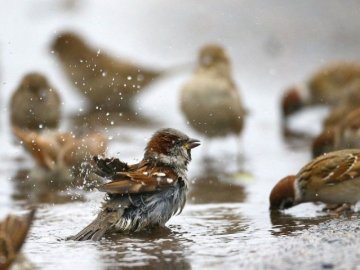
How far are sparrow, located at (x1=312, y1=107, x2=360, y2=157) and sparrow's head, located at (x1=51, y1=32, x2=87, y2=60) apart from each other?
6293 millimetres

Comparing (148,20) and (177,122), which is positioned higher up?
(148,20)

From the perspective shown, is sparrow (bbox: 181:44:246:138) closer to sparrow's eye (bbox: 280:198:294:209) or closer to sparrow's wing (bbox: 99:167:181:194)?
sparrow's eye (bbox: 280:198:294:209)

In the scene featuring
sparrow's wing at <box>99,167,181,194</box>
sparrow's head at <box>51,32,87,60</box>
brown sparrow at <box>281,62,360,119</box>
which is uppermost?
sparrow's head at <box>51,32,87,60</box>

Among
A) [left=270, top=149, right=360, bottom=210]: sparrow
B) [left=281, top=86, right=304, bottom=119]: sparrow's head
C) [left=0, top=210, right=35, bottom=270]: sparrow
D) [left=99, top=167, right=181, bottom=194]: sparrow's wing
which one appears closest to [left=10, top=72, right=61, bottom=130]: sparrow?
[left=281, top=86, right=304, bottom=119]: sparrow's head

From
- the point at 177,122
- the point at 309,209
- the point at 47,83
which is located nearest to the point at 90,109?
the point at 177,122

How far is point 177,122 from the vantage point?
13602 mm

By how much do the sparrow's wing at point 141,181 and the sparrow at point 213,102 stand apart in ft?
14.4

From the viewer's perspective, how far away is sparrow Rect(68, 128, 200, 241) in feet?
22.3

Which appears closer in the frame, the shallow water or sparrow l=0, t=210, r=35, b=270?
sparrow l=0, t=210, r=35, b=270

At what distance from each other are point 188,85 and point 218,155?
90cm

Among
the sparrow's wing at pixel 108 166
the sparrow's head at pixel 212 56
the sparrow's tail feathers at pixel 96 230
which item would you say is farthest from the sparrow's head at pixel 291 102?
the sparrow's tail feathers at pixel 96 230

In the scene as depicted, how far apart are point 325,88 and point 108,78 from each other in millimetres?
3314

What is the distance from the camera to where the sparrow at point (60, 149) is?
968 cm

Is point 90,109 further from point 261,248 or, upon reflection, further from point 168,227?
point 261,248
